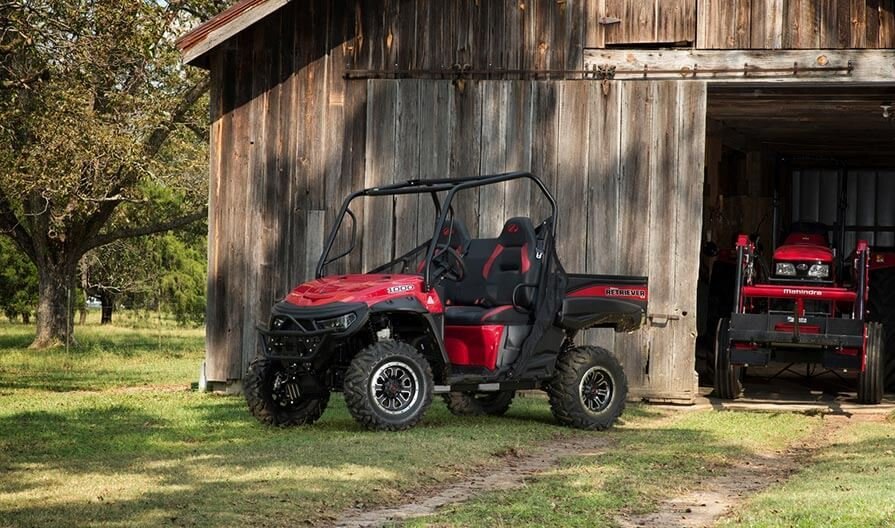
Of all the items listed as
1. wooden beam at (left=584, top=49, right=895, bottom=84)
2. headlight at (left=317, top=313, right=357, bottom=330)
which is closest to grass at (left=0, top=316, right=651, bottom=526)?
headlight at (left=317, top=313, right=357, bottom=330)

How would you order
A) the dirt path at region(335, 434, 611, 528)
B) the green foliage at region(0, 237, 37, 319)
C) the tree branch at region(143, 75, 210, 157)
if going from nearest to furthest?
the dirt path at region(335, 434, 611, 528) → the tree branch at region(143, 75, 210, 157) → the green foliage at region(0, 237, 37, 319)

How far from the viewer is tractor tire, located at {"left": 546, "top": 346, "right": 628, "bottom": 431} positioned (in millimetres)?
13336

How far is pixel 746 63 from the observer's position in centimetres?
1602

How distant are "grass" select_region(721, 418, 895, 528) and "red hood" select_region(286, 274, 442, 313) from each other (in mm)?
3397

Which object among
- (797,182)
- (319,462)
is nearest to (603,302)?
(319,462)

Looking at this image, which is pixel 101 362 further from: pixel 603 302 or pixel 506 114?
pixel 603 302

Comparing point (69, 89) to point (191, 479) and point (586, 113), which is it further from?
point (191, 479)

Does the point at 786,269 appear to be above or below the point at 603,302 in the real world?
above

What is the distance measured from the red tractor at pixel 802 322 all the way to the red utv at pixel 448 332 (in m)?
2.66

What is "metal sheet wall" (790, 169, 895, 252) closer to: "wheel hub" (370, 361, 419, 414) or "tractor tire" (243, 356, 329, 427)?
"tractor tire" (243, 356, 329, 427)

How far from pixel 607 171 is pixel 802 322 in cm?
261

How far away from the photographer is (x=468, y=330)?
13.2 meters

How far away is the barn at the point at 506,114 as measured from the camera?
1614 cm

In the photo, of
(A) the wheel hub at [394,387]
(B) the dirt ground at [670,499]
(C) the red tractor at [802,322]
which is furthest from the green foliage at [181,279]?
(A) the wheel hub at [394,387]
